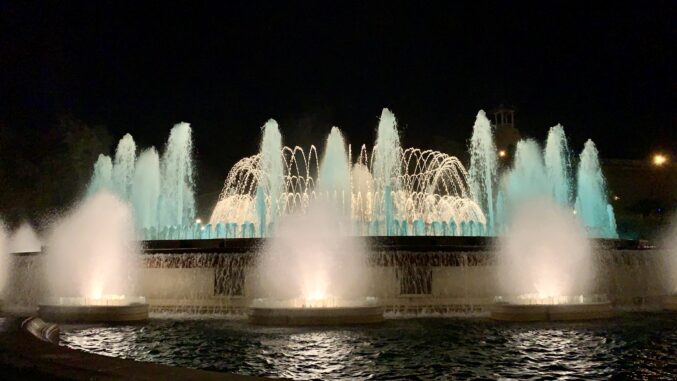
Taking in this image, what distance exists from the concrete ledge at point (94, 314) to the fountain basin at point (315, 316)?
336 centimetres

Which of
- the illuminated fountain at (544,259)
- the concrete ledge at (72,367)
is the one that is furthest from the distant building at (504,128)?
the concrete ledge at (72,367)

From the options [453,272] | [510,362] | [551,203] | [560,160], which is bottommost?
[510,362]

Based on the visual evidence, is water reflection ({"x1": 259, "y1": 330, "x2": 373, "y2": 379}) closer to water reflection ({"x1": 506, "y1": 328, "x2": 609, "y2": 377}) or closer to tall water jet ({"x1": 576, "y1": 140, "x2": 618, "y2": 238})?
water reflection ({"x1": 506, "y1": 328, "x2": 609, "y2": 377})

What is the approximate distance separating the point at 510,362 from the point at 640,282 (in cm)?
1258

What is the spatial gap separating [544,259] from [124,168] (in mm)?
24022

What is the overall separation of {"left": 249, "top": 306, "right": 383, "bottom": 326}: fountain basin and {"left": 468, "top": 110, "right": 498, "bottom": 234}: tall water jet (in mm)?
14474

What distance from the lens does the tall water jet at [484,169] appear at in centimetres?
3250

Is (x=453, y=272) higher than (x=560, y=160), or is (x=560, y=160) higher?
(x=560, y=160)

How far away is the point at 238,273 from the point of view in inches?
734

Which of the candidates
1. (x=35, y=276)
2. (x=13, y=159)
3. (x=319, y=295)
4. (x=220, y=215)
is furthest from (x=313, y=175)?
(x=319, y=295)

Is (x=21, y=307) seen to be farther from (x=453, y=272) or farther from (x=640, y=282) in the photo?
(x=640, y=282)

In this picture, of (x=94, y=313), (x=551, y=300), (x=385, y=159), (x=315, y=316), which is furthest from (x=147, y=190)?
(x=551, y=300)

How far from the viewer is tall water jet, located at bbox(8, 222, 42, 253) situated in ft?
113

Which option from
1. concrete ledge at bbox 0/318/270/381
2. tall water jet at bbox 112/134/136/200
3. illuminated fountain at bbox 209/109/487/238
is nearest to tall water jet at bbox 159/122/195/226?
tall water jet at bbox 112/134/136/200
